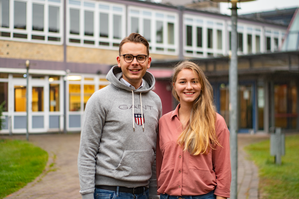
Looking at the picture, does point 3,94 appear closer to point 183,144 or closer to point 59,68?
point 59,68

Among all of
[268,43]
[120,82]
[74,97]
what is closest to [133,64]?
[120,82]

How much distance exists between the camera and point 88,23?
1947cm

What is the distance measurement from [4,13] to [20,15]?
77cm

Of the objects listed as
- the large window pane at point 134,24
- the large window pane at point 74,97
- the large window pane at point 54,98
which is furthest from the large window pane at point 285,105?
the large window pane at point 54,98

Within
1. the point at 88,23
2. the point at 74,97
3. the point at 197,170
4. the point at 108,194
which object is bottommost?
the point at 108,194

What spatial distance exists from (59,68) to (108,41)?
11.6ft

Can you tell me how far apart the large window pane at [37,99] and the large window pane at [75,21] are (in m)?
3.72

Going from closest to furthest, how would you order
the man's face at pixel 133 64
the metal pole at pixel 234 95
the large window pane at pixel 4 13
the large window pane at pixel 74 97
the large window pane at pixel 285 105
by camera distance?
1. the man's face at pixel 133 64
2. the metal pole at pixel 234 95
3. the large window pane at pixel 4 13
4. the large window pane at pixel 285 105
5. the large window pane at pixel 74 97

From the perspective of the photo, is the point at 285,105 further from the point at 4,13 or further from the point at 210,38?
the point at 4,13

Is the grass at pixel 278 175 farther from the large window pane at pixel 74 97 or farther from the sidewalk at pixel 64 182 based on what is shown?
the large window pane at pixel 74 97

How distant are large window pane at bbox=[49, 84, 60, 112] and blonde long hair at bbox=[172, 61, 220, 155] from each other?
54.3ft

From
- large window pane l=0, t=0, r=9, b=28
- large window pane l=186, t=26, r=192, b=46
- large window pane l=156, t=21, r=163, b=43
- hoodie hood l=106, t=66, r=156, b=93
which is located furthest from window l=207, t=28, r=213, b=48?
hoodie hood l=106, t=66, r=156, b=93

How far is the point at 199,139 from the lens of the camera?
2.39 m

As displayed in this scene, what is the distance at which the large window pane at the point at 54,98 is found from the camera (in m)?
18.2
